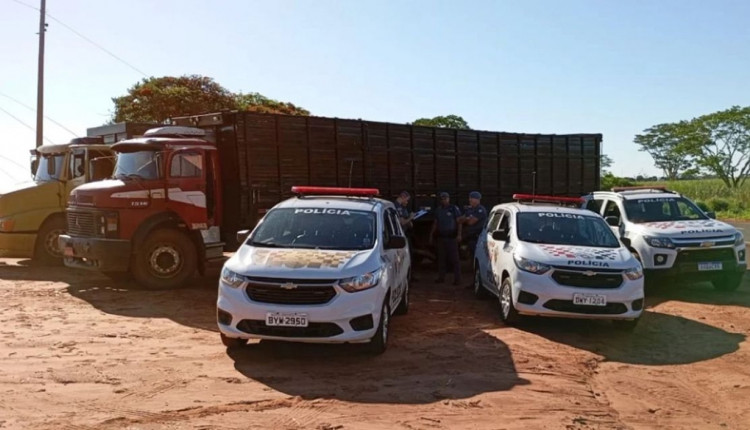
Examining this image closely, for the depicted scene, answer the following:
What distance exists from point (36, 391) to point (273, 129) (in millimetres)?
6766

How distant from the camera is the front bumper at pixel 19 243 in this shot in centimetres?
1371

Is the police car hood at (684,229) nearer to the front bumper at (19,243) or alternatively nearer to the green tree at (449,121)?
the front bumper at (19,243)

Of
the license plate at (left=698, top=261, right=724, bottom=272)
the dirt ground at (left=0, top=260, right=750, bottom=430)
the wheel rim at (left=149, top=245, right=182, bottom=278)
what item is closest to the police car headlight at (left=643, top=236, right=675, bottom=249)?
the license plate at (left=698, top=261, right=724, bottom=272)

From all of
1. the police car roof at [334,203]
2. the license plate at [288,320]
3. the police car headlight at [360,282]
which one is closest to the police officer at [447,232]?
the police car roof at [334,203]

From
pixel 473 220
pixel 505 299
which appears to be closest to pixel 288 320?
pixel 505 299

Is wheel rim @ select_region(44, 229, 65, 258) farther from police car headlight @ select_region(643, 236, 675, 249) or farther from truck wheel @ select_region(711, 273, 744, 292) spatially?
truck wheel @ select_region(711, 273, 744, 292)

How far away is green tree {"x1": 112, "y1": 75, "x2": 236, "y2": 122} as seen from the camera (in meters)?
29.1

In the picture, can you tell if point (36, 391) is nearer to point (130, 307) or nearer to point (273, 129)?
point (130, 307)

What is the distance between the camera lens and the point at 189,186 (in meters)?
11.4

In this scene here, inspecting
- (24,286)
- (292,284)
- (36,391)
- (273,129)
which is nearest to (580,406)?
(292,284)

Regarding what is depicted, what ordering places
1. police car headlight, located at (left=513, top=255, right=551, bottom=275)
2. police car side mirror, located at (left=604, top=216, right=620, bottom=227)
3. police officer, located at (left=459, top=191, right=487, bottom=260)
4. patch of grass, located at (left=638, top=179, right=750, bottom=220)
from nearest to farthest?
police car headlight, located at (left=513, top=255, right=551, bottom=275)
police car side mirror, located at (left=604, top=216, right=620, bottom=227)
police officer, located at (left=459, top=191, right=487, bottom=260)
patch of grass, located at (left=638, top=179, right=750, bottom=220)

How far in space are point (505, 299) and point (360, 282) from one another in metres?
2.86

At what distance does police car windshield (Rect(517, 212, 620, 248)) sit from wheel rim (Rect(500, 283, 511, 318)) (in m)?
0.75

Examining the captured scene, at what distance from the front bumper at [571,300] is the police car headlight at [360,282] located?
2.33 meters
